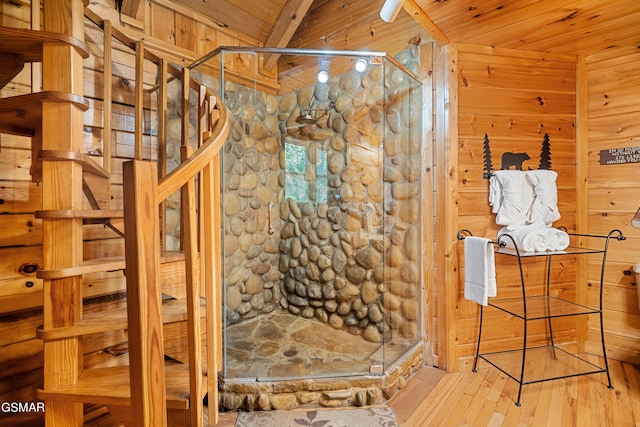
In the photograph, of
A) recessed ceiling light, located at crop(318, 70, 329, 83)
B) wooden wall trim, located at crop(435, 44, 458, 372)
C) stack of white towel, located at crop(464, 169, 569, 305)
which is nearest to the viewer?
stack of white towel, located at crop(464, 169, 569, 305)

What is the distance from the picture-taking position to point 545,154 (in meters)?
2.12

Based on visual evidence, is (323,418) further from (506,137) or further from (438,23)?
(438,23)

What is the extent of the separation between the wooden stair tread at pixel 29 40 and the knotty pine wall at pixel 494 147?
1939mm

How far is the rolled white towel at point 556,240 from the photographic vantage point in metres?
Result: 1.85

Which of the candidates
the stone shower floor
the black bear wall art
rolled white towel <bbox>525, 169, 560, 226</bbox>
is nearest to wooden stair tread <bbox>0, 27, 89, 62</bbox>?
the stone shower floor

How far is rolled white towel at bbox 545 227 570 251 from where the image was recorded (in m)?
1.85

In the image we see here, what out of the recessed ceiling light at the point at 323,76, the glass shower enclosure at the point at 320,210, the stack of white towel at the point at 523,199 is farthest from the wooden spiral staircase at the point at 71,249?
the stack of white towel at the point at 523,199

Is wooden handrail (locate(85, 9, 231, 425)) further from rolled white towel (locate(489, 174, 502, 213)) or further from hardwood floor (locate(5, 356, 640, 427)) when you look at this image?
rolled white towel (locate(489, 174, 502, 213))

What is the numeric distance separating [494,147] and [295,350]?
6.29ft

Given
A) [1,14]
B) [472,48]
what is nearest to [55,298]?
[1,14]

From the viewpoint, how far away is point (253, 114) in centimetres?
252

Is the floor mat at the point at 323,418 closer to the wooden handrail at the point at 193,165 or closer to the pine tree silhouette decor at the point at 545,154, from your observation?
the wooden handrail at the point at 193,165

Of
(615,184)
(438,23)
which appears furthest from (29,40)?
(615,184)

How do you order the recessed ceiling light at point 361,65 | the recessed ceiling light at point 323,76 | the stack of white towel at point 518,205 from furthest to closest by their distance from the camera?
the recessed ceiling light at point 323,76 < the recessed ceiling light at point 361,65 < the stack of white towel at point 518,205
